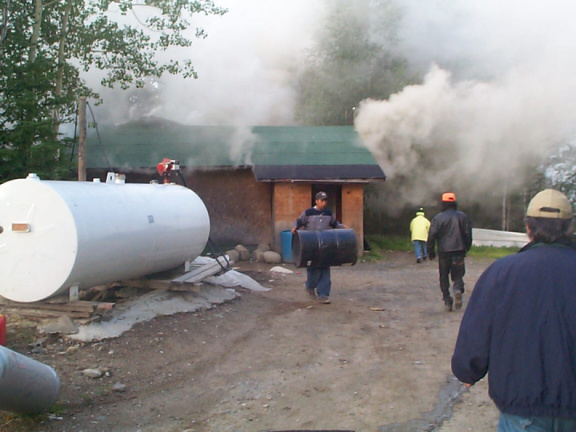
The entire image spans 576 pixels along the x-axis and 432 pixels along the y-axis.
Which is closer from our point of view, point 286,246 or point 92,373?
point 92,373

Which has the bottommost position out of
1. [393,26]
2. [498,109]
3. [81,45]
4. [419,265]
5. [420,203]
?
[419,265]

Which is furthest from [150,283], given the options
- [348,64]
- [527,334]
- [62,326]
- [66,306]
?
[348,64]

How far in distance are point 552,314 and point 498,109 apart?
48.1ft

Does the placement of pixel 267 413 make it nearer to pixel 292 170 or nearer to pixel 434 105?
pixel 292 170

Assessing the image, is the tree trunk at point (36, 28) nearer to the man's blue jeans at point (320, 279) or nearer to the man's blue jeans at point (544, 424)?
the man's blue jeans at point (320, 279)

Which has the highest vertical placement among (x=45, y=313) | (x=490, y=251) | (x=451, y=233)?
(x=451, y=233)

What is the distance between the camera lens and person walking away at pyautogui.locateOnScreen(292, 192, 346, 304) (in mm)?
8352

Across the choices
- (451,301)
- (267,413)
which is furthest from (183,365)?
(451,301)

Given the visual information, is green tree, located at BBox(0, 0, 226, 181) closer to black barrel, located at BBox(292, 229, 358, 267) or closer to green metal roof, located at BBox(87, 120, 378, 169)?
green metal roof, located at BBox(87, 120, 378, 169)

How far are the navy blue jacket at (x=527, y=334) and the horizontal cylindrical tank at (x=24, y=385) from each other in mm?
2860

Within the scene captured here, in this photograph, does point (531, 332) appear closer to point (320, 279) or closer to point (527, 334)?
point (527, 334)

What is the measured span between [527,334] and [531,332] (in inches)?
0.7

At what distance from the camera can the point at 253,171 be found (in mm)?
14945

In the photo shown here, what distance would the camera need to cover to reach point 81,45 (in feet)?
51.0
